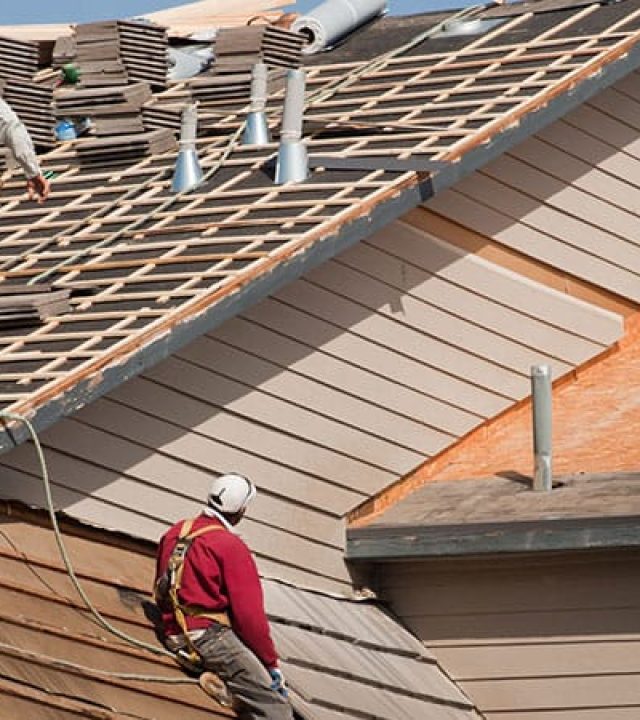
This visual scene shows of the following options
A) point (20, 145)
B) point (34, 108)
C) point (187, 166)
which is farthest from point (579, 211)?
point (34, 108)

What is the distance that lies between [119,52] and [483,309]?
4.15 m

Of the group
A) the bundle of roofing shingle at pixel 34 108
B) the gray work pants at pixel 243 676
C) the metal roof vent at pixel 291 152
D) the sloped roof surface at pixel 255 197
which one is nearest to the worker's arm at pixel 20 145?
the sloped roof surface at pixel 255 197

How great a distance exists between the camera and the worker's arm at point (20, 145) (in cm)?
1523

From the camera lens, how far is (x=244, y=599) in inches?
481

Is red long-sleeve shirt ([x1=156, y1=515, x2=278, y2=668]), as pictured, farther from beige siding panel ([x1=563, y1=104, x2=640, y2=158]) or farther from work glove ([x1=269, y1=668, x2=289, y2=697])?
beige siding panel ([x1=563, y1=104, x2=640, y2=158])

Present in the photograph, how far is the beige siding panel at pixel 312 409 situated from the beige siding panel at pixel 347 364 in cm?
4

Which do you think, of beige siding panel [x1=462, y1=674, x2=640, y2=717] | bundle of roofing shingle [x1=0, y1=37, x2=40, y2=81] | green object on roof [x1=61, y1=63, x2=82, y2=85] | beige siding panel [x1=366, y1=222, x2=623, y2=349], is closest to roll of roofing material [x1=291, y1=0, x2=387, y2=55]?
green object on roof [x1=61, y1=63, x2=82, y2=85]

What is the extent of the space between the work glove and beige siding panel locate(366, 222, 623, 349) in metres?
3.37

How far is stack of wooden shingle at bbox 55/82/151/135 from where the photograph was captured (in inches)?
659

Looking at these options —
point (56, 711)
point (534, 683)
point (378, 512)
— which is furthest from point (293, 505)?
point (56, 711)

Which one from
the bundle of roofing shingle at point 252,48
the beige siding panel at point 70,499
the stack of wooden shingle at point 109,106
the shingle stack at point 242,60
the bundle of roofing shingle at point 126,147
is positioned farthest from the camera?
the bundle of roofing shingle at point 252,48

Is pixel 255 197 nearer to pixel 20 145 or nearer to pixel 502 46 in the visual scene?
pixel 20 145

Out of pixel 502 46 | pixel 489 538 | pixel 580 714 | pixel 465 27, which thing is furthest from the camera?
pixel 465 27

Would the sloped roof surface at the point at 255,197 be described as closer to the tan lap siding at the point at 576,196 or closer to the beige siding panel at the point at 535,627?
the tan lap siding at the point at 576,196
